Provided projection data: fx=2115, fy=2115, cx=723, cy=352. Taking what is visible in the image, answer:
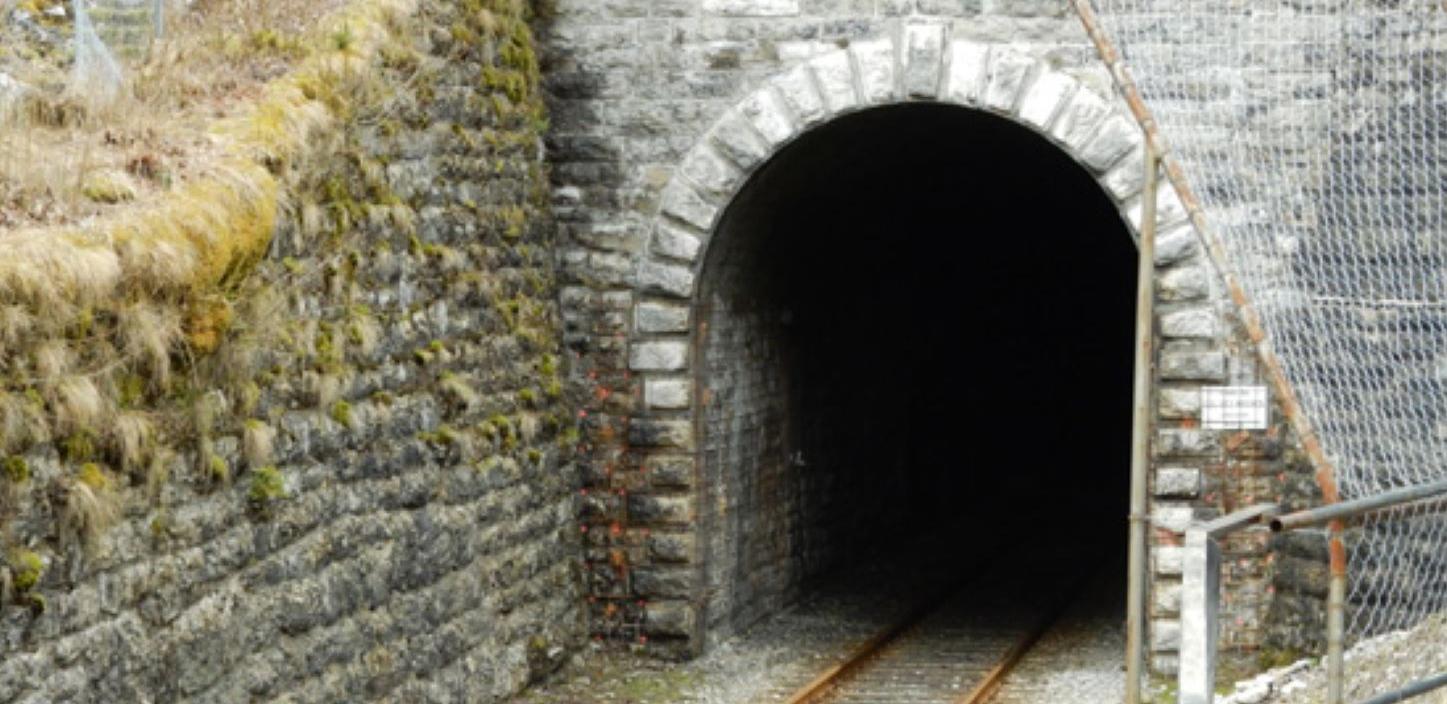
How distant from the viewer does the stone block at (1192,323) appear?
39.0ft

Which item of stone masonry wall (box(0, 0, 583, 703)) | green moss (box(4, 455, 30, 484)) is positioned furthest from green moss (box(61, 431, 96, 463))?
green moss (box(4, 455, 30, 484))

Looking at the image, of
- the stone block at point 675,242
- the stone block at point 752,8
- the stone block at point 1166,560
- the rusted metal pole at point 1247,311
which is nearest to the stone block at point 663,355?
the stone block at point 675,242

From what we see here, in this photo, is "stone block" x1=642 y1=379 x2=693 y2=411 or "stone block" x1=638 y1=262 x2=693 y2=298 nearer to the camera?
"stone block" x1=638 y1=262 x2=693 y2=298

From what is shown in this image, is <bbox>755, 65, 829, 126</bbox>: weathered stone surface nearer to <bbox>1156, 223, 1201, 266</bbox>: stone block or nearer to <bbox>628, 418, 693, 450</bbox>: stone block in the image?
<bbox>628, 418, 693, 450</bbox>: stone block

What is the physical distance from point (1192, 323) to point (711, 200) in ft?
9.51

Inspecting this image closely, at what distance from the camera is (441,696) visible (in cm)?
1053

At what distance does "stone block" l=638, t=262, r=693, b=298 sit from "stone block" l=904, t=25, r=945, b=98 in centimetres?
174

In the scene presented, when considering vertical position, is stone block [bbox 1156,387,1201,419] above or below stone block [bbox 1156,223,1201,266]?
below

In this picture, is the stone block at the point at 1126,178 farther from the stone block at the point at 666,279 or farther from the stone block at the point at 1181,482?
the stone block at the point at 666,279

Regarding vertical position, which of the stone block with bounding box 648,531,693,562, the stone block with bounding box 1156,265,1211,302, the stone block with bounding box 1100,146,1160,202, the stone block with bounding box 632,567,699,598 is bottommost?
the stone block with bounding box 632,567,699,598

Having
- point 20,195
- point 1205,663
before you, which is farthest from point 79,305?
point 1205,663

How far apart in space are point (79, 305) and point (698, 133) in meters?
5.96

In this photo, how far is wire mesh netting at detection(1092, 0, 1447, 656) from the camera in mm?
9789

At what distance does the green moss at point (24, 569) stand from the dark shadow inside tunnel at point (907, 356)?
6392 mm
